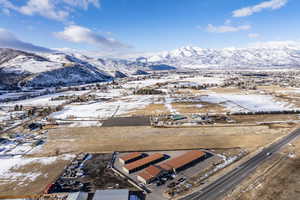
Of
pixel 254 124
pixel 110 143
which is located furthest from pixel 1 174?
pixel 254 124

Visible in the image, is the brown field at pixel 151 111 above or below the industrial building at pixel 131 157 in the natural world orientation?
above

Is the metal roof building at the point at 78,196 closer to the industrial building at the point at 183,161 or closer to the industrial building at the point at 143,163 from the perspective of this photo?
the industrial building at the point at 143,163

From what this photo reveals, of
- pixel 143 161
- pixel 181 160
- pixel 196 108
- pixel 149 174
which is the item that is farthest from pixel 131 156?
pixel 196 108

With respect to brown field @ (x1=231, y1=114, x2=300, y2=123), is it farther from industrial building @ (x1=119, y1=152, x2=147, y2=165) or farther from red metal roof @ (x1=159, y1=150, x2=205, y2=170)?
industrial building @ (x1=119, y1=152, x2=147, y2=165)

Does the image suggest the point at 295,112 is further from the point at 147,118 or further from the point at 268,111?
the point at 147,118

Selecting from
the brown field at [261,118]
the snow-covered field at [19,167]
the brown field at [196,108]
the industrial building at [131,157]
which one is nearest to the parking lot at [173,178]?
the industrial building at [131,157]

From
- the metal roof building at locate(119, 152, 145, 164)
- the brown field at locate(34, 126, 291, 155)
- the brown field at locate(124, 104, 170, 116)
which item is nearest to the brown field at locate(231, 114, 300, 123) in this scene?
the brown field at locate(34, 126, 291, 155)
